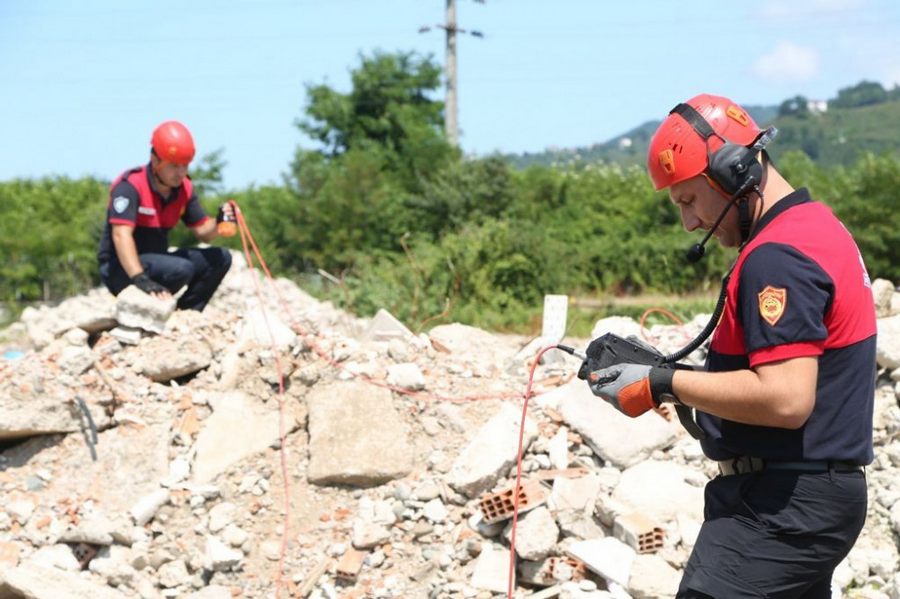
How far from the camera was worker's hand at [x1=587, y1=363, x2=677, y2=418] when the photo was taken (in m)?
2.79

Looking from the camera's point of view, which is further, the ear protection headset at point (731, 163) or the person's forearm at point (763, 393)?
the ear protection headset at point (731, 163)

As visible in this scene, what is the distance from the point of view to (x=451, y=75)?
2280cm

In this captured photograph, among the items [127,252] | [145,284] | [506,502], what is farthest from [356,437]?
[127,252]

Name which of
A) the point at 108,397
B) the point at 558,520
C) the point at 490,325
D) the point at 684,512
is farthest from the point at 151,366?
the point at 490,325

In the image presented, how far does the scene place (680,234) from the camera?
18.2 m

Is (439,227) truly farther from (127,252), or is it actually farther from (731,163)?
(731,163)

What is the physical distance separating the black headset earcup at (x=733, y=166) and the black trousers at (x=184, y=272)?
537 cm

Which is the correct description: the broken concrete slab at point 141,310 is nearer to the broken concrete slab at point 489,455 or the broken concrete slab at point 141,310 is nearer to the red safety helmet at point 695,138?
the broken concrete slab at point 489,455

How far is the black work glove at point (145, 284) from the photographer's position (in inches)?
278

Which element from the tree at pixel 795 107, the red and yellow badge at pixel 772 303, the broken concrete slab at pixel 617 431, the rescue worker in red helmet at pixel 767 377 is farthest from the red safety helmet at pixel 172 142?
the tree at pixel 795 107

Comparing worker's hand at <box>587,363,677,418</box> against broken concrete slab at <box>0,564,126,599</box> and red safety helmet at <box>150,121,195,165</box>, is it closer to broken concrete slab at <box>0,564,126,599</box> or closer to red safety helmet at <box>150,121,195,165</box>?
broken concrete slab at <box>0,564,126,599</box>

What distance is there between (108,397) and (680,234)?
13565mm

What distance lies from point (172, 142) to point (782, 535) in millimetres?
5541

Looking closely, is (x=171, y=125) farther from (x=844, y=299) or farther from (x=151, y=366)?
(x=844, y=299)
